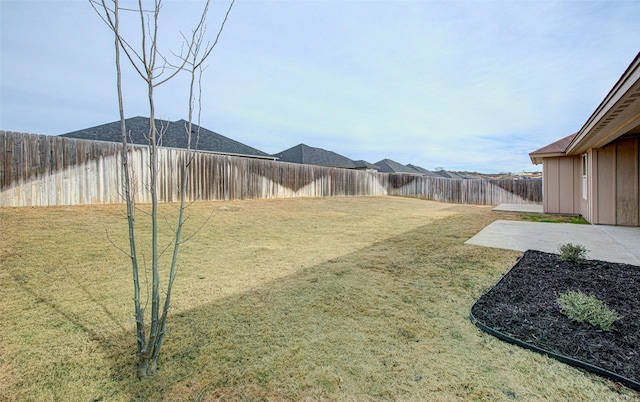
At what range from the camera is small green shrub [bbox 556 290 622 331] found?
209 centimetres

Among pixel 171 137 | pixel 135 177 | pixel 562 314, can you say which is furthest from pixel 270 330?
pixel 171 137

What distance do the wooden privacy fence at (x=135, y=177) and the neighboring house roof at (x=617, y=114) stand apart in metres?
4.48

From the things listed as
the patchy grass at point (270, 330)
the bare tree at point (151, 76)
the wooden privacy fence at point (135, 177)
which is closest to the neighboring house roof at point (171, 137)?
the wooden privacy fence at point (135, 177)

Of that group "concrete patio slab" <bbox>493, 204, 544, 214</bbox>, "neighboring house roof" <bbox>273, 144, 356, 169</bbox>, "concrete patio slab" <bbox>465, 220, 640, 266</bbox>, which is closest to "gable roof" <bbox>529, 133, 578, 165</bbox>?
"concrete patio slab" <bbox>493, 204, 544, 214</bbox>

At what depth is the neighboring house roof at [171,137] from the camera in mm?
12366

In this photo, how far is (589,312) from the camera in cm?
219

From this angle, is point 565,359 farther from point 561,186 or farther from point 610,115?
point 561,186

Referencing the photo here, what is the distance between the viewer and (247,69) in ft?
31.9

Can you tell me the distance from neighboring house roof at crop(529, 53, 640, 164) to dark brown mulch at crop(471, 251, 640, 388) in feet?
6.62

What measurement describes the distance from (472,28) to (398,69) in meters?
4.59

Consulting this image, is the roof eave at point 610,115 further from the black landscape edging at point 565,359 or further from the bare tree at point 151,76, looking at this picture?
the bare tree at point 151,76

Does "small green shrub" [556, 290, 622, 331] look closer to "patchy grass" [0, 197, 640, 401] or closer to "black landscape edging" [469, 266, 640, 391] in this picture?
"black landscape edging" [469, 266, 640, 391]

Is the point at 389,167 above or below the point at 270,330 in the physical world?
above

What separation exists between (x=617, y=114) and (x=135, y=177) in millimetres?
8687
